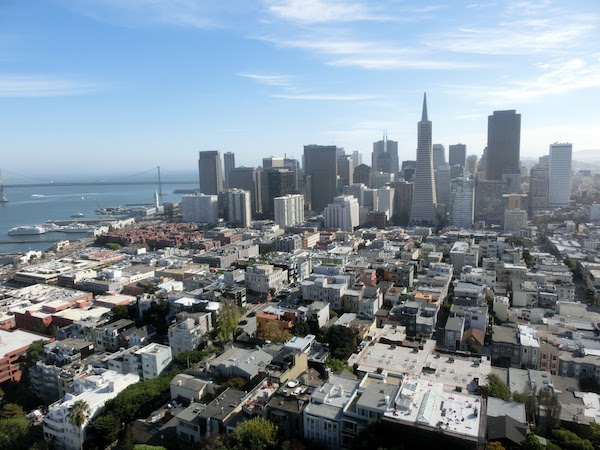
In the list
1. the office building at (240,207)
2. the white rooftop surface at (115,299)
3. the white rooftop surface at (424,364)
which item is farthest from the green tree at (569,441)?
the office building at (240,207)

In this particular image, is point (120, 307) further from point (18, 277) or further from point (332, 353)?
point (18, 277)

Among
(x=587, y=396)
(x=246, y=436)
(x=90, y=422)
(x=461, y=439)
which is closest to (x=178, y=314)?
(x=90, y=422)

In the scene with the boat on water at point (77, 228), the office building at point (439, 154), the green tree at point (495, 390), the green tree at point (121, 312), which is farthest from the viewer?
the office building at point (439, 154)

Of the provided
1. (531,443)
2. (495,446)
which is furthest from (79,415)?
(531,443)

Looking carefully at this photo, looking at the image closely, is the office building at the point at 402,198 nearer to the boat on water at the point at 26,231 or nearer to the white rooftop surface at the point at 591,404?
the white rooftop surface at the point at 591,404

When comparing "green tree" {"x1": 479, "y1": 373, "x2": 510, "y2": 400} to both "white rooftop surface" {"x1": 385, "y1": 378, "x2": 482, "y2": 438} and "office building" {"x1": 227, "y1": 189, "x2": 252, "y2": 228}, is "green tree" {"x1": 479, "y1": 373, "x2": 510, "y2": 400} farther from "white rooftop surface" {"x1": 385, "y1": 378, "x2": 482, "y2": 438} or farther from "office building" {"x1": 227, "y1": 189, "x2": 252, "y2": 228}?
"office building" {"x1": 227, "y1": 189, "x2": 252, "y2": 228}

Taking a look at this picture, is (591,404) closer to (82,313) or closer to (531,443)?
(531,443)
